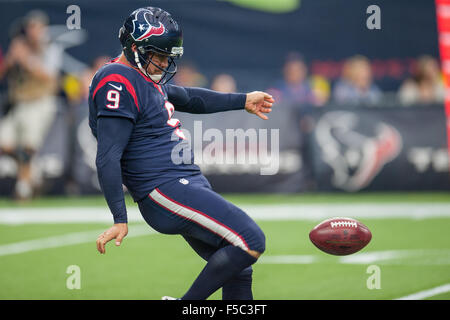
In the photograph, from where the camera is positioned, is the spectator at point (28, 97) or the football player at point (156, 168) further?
the spectator at point (28, 97)

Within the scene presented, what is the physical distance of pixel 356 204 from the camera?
34.2 feet

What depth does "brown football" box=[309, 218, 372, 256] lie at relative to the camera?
191 inches

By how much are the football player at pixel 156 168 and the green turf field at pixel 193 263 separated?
4.08 ft

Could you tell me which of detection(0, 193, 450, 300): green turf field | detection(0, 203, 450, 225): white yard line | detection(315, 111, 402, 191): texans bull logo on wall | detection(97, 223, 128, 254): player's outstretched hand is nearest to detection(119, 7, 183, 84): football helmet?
detection(97, 223, 128, 254): player's outstretched hand

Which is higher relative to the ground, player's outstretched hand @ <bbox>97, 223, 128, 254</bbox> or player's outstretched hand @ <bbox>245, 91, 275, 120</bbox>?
player's outstretched hand @ <bbox>245, 91, 275, 120</bbox>

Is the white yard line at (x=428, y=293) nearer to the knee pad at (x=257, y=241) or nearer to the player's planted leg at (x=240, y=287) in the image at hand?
the player's planted leg at (x=240, y=287)

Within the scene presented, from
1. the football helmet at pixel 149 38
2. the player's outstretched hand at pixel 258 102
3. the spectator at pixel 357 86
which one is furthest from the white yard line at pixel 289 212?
the football helmet at pixel 149 38

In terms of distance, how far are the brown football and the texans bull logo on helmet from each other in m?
1.78

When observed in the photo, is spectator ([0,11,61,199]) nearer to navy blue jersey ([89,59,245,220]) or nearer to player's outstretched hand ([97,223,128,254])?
navy blue jersey ([89,59,245,220])

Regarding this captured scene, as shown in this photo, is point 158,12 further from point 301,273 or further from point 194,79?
point 194,79

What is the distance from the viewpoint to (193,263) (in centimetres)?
671

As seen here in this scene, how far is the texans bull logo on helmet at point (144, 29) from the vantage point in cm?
429

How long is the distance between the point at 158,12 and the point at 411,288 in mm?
2903
